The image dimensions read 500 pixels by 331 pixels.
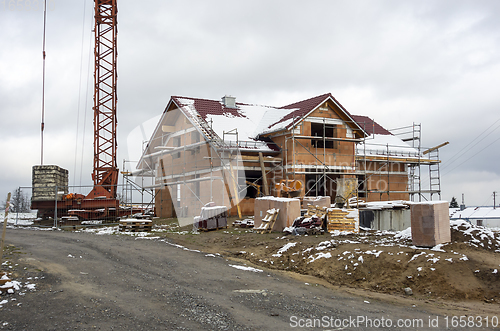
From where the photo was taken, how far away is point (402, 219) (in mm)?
18625

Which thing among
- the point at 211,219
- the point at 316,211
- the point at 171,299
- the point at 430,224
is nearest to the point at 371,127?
the point at 316,211

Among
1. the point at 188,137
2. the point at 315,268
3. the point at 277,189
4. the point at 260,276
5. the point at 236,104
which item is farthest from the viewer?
the point at 236,104

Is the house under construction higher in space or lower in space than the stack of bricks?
higher

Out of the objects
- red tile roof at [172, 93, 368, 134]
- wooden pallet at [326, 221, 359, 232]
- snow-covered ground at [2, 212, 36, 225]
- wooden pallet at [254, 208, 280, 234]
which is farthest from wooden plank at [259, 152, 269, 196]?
snow-covered ground at [2, 212, 36, 225]

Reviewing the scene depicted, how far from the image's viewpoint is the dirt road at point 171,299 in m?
6.80

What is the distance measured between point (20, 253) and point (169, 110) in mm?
19017

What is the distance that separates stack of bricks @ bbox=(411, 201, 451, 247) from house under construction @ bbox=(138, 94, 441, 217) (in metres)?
11.0

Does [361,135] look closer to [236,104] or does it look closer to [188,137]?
[236,104]

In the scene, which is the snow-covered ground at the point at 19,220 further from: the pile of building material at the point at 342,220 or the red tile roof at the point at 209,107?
the pile of building material at the point at 342,220

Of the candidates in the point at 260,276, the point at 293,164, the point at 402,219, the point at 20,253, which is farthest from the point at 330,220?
the point at 20,253

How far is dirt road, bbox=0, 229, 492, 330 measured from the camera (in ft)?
22.3

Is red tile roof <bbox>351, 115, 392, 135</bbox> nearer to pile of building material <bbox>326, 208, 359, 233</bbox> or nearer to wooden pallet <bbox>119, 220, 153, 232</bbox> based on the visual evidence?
pile of building material <bbox>326, 208, 359, 233</bbox>

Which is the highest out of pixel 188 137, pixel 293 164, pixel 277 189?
pixel 188 137

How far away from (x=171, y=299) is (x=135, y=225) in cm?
1225
